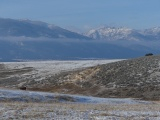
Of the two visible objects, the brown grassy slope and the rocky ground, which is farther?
the rocky ground

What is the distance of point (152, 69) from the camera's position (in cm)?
8375

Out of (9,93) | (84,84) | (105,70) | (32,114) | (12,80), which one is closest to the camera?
(32,114)

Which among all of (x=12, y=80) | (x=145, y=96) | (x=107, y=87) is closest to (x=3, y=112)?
(x=145, y=96)

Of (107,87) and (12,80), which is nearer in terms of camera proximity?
(107,87)

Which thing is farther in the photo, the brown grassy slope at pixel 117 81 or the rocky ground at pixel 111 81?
the rocky ground at pixel 111 81

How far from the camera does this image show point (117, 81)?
81.1 metres

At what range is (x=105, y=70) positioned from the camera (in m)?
90.7

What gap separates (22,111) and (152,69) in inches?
2260

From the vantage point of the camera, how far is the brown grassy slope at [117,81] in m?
72.4

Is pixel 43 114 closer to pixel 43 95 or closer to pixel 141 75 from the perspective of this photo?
pixel 43 95

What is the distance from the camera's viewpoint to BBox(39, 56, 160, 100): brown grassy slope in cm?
7238

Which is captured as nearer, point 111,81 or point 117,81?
point 117,81

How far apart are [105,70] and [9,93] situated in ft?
157

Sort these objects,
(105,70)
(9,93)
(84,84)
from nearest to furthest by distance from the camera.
Result: (9,93) → (84,84) → (105,70)
